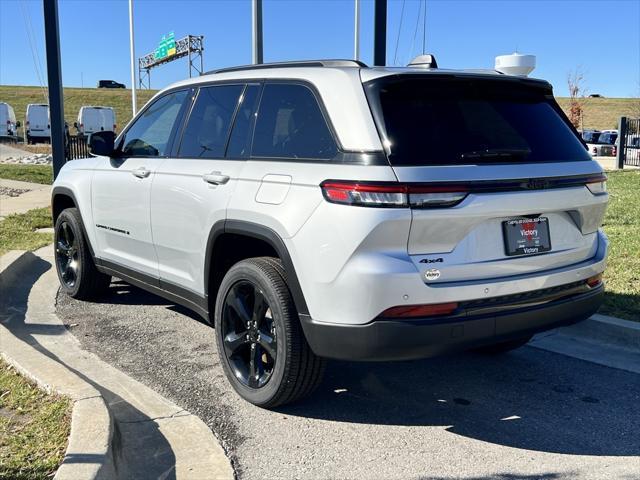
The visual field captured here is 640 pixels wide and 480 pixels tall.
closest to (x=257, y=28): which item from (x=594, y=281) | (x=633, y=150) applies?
(x=594, y=281)

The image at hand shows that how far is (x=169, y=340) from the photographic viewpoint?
513 cm

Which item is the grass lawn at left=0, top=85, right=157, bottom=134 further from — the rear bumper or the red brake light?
the rear bumper

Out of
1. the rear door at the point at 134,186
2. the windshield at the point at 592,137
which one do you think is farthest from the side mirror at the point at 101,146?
the windshield at the point at 592,137

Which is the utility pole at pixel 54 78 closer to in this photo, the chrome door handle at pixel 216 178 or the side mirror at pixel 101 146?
the side mirror at pixel 101 146

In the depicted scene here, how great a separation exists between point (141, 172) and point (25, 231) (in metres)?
5.01

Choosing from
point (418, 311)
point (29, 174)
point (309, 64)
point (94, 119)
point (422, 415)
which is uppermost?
point (94, 119)

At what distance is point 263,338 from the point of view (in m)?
3.78

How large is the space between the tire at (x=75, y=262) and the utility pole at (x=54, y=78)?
5.42m

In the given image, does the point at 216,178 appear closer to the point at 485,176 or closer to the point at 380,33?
the point at 485,176

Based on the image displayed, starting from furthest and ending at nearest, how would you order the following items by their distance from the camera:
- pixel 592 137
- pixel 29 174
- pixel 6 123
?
1. pixel 6 123
2. pixel 592 137
3. pixel 29 174

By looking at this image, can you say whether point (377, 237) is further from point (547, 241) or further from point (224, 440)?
point (224, 440)

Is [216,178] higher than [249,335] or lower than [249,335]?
higher

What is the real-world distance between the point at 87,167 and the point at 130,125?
66cm

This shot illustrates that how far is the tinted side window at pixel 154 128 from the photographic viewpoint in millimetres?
4902
